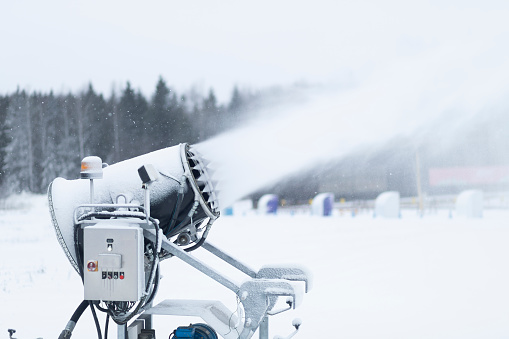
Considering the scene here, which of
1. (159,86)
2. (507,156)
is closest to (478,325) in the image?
(159,86)

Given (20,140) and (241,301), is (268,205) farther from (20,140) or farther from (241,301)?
(241,301)

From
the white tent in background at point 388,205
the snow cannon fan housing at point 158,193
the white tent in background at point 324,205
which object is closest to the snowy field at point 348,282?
the snow cannon fan housing at point 158,193

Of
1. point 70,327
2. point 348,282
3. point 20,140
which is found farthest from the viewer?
point 20,140

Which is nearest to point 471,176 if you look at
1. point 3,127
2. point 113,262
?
point 3,127

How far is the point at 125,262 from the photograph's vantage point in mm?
3979

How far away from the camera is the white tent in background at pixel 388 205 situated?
2139 cm

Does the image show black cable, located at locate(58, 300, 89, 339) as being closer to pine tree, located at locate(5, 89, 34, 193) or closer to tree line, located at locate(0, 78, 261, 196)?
tree line, located at locate(0, 78, 261, 196)

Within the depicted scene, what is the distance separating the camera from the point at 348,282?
887cm

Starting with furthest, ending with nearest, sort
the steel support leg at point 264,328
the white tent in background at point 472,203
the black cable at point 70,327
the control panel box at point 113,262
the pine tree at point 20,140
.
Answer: the pine tree at point 20,140 < the white tent in background at point 472,203 < the steel support leg at point 264,328 < the black cable at point 70,327 < the control panel box at point 113,262

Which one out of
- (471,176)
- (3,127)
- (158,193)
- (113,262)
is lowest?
(113,262)

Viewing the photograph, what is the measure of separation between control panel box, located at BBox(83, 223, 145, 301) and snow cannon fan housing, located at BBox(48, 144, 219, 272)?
0.29 m

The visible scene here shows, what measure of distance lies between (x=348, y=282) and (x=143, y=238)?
5413 millimetres

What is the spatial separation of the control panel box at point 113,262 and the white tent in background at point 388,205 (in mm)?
18235

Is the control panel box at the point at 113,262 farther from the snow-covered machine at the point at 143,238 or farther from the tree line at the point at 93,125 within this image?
the tree line at the point at 93,125
